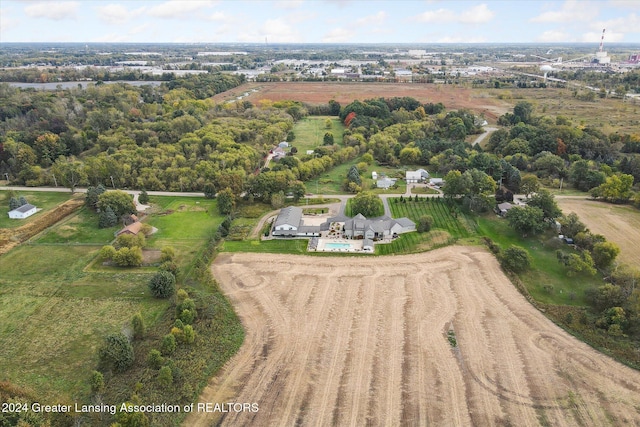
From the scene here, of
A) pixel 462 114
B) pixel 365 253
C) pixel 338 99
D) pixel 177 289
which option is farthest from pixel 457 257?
pixel 338 99

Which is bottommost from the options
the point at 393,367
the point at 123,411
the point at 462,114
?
the point at 393,367

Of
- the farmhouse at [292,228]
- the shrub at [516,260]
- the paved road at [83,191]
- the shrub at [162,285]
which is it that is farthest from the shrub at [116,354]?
the paved road at [83,191]

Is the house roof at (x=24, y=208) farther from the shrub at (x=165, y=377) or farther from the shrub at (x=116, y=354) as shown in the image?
the shrub at (x=165, y=377)

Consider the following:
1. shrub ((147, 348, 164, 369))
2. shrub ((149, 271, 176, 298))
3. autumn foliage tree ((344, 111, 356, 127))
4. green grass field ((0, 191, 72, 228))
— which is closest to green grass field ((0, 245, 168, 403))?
shrub ((149, 271, 176, 298))

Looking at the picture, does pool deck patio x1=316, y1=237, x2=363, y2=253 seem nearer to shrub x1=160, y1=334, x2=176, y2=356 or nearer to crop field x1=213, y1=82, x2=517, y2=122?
shrub x1=160, y1=334, x2=176, y2=356

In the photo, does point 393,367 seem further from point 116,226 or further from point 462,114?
point 462,114
